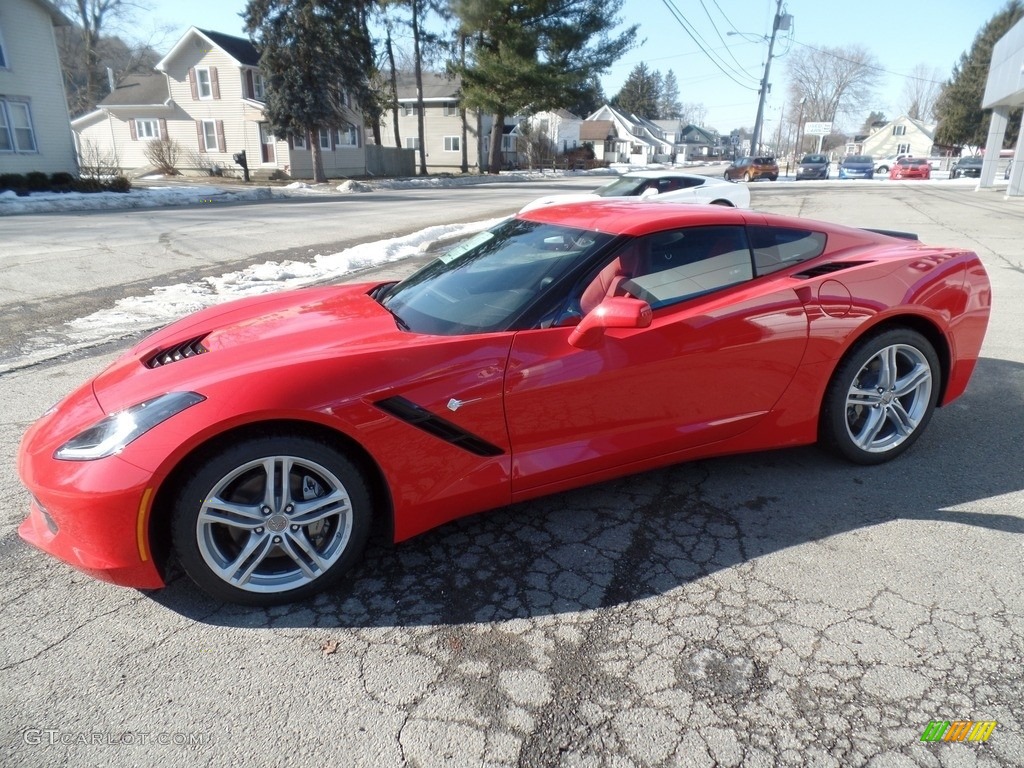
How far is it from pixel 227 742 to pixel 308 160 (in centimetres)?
4030

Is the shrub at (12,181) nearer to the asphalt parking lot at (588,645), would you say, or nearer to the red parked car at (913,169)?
the asphalt parking lot at (588,645)

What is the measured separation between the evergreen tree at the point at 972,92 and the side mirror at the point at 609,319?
240 feet

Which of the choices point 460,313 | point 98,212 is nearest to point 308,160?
point 98,212

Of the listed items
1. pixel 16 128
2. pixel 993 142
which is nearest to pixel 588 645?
pixel 16 128

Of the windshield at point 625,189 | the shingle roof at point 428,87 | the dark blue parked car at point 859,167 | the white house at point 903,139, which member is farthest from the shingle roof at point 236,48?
the white house at point 903,139

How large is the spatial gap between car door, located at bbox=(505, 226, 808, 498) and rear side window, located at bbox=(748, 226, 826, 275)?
0.23 ft

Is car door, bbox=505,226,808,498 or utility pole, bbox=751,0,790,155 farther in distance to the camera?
utility pole, bbox=751,0,790,155

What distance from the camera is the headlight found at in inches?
91.6

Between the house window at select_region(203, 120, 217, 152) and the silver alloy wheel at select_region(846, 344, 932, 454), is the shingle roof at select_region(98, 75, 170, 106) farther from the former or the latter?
the silver alloy wheel at select_region(846, 344, 932, 454)

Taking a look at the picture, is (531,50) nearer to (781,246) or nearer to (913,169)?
(913,169)

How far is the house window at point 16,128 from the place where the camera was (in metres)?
23.5

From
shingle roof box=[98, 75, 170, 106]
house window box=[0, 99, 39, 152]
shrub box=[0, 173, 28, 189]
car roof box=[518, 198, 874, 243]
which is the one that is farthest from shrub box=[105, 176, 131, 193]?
car roof box=[518, 198, 874, 243]

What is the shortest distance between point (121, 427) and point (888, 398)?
3.55m

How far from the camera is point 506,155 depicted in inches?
2527
